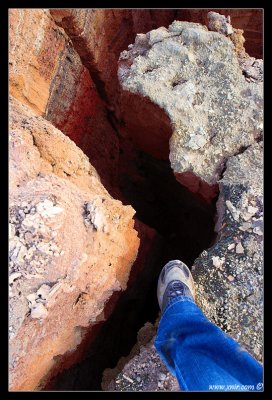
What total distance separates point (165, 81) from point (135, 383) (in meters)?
1.34

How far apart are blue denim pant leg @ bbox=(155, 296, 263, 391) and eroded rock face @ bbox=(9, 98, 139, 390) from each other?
0.36 meters

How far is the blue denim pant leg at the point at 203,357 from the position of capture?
4.07 ft

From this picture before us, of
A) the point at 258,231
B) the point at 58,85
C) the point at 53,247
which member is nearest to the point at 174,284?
the point at 258,231

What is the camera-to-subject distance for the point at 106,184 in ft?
7.56

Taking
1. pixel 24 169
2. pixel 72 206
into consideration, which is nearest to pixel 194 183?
pixel 72 206

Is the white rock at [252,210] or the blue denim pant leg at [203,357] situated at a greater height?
the white rock at [252,210]

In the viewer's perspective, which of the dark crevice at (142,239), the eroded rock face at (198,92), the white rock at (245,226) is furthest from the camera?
the dark crevice at (142,239)

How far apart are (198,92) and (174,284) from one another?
0.90 m

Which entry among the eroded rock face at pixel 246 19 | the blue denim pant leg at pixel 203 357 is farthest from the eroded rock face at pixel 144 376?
the eroded rock face at pixel 246 19

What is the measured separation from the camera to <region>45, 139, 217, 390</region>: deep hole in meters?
2.04

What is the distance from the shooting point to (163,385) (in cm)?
149

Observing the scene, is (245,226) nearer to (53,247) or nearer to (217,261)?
(217,261)

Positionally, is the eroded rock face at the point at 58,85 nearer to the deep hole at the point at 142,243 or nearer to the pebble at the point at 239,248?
the deep hole at the point at 142,243

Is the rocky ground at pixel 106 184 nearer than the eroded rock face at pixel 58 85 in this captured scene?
Yes
